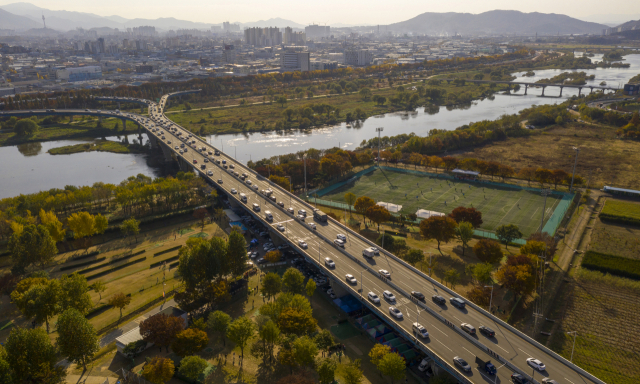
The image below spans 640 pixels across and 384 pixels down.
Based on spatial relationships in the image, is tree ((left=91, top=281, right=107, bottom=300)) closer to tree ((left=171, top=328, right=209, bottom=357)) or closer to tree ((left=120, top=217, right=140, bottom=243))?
tree ((left=120, top=217, right=140, bottom=243))

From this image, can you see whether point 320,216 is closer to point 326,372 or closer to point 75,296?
point 326,372

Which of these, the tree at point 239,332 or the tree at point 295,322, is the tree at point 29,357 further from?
the tree at point 295,322

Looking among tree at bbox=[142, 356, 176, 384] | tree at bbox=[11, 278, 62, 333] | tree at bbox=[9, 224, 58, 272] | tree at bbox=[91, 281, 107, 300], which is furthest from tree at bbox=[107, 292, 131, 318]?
tree at bbox=[9, 224, 58, 272]

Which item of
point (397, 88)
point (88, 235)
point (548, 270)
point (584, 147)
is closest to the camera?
point (548, 270)

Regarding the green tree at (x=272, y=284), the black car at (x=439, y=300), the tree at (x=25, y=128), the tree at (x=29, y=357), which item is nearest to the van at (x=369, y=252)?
the black car at (x=439, y=300)

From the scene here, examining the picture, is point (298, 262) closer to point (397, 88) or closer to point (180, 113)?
point (180, 113)

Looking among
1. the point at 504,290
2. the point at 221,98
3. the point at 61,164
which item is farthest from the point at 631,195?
the point at 221,98
